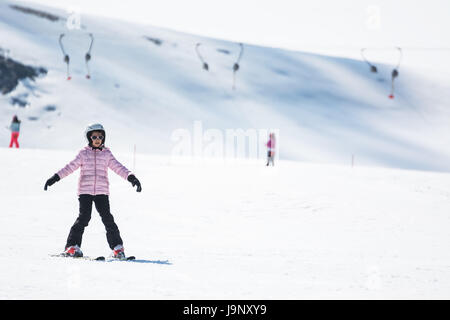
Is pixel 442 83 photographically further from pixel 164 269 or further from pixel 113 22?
pixel 164 269

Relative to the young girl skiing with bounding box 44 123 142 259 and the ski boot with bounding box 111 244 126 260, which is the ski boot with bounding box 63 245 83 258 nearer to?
the young girl skiing with bounding box 44 123 142 259

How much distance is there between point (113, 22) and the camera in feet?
257

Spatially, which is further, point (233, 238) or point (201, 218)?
point (201, 218)

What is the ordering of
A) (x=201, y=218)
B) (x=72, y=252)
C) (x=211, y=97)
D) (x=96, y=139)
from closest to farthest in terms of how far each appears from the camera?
1. (x=72, y=252)
2. (x=96, y=139)
3. (x=201, y=218)
4. (x=211, y=97)

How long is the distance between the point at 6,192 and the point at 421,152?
195ft

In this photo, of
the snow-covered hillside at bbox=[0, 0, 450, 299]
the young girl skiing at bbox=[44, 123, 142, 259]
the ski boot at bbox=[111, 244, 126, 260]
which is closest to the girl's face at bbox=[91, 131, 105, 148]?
the young girl skiing at bbox=[44, 123, 142, 259]

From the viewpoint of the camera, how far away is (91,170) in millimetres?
7242

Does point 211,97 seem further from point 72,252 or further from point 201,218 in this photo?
point 72,252

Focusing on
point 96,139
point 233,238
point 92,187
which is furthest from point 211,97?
point 92,187

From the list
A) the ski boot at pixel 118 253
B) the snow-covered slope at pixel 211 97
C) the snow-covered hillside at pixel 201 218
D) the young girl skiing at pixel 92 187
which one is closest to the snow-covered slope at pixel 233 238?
the snow-covered hillside at pixel 201 218

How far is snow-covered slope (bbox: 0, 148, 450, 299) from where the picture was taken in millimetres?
5500

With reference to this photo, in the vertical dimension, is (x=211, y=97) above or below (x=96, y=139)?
above

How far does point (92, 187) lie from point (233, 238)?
3.16 meters

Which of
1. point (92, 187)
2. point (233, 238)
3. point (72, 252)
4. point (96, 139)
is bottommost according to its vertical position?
point (72, 252)
